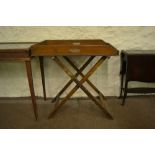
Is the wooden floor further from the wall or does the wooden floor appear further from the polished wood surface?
the polished wood surface

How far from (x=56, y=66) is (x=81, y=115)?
2.46ft

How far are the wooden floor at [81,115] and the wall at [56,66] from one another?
7.0 inches

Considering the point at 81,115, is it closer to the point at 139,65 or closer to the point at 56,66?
the point at 56,66

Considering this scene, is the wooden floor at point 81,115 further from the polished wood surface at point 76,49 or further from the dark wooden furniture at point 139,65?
the polished wood surface at point 76,49

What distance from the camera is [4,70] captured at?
2705 mm

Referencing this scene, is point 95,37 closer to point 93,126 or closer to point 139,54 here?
point 139,54

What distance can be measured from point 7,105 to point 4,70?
46 cm

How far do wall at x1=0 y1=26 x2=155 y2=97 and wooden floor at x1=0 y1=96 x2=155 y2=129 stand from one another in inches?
7.0

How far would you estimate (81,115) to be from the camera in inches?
93.2

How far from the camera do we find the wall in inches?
101

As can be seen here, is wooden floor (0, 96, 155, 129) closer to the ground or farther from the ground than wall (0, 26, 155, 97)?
closer to the ground

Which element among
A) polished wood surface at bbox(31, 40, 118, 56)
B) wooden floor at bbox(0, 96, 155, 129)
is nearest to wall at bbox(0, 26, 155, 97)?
wooden floor at bbox(0, 96, 155, 129)

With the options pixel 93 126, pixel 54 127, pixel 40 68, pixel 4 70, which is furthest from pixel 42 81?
pixel 93 126

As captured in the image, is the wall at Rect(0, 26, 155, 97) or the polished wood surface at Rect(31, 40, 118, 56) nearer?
the polished wood surface at Rect(31, 40, 118, 56)
